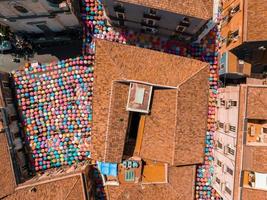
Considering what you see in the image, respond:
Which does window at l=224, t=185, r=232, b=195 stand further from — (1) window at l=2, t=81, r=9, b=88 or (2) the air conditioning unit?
(1) window at l=2, t=81, r=9, b=88

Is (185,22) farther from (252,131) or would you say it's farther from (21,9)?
(21,9)

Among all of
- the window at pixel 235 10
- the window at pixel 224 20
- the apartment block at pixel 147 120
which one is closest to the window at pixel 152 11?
the apartment block at pixel 147 120

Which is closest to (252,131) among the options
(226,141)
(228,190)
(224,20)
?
(226,141)

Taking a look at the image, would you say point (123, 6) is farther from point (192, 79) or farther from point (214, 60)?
point (214, 60)

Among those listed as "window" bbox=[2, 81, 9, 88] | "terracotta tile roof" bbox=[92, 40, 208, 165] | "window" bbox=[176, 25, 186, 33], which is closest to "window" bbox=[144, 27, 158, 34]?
"window" bbox=[176, 25, 186, 33]

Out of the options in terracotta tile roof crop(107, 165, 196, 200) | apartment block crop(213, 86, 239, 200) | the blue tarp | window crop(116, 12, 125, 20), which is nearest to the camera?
apartment block crop(213, 86, 239, 200)

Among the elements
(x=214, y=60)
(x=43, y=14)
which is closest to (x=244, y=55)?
(x=214, y=60)

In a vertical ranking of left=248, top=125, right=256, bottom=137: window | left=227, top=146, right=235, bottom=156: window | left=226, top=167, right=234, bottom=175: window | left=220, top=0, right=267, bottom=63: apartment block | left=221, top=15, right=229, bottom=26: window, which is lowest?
left=226, top=167, right=234, bottom=175: window
